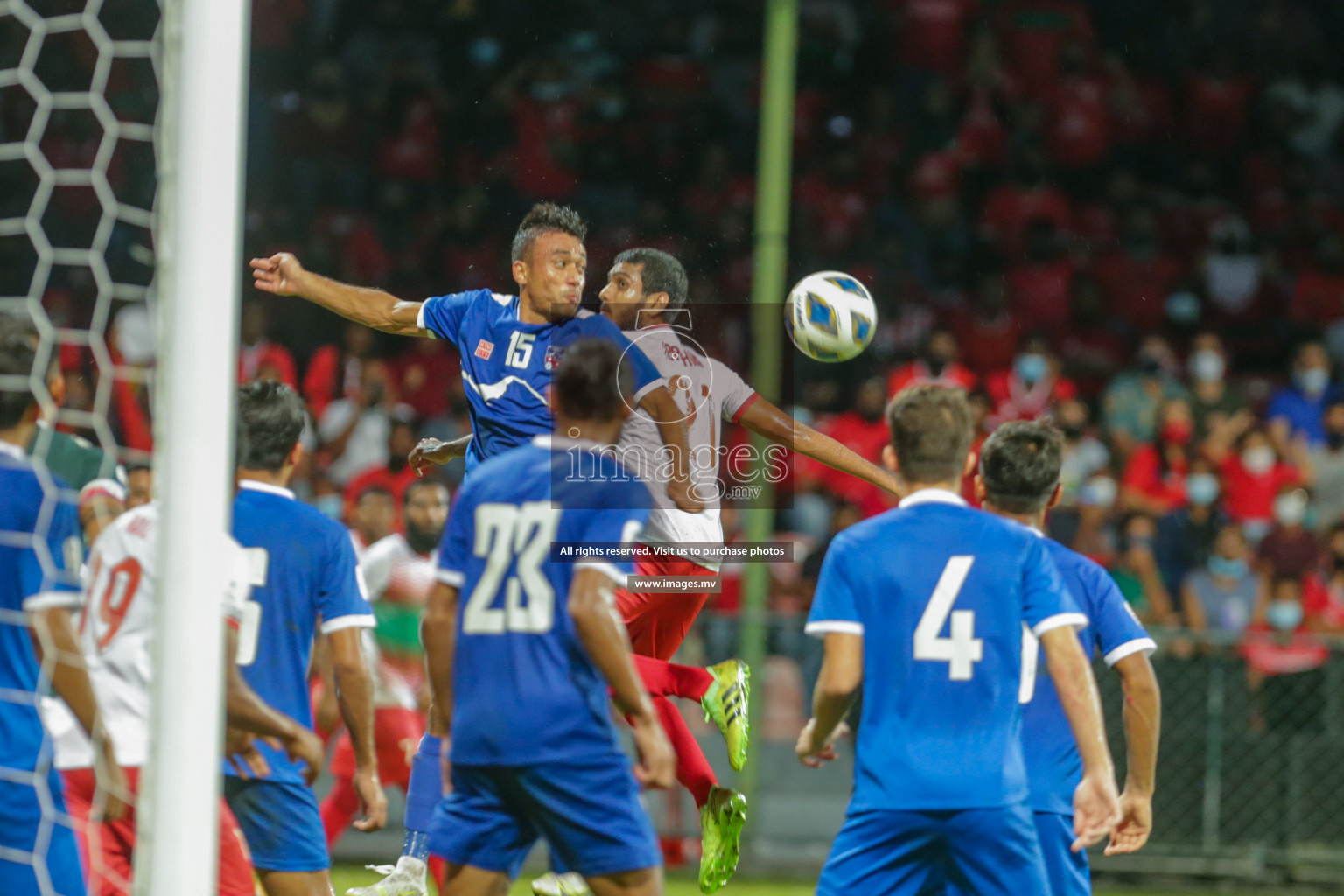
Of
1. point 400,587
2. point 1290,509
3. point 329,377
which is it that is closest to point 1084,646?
point 400,587

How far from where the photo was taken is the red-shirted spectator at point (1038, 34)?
14.9 metres

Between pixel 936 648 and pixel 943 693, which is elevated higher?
pixel 936 648

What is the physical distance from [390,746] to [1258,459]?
6850 mm

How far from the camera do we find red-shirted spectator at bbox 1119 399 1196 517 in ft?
36.8

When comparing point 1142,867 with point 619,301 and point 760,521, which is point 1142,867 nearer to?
point 760,521

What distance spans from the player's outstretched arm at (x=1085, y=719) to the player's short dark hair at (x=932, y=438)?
1.72 ft

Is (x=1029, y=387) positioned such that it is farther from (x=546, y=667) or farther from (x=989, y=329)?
(x=546, y=667)

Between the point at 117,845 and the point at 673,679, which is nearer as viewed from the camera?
the point at 117,845

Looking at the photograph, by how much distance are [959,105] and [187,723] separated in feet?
40.6

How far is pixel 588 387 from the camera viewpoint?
165 inches

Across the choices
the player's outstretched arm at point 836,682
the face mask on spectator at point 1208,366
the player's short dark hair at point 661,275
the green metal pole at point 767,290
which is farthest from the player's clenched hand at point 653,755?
the face mask on spectator at point 1208,366

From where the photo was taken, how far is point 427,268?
13828 mm

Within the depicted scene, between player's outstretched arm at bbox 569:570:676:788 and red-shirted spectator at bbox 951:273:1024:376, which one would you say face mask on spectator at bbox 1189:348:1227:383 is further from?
player's outstretched arm at bbox 569:570:676:788

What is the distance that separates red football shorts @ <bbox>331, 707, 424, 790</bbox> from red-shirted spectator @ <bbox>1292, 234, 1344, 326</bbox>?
9.16 meters
